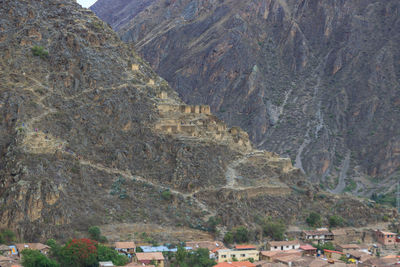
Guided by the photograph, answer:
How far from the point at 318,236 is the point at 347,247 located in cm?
421

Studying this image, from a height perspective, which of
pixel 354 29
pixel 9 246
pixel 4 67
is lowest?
pixel 9 246

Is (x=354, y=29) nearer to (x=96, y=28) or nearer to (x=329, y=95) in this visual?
(x=329, y=95)

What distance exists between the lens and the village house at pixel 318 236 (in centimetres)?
8294

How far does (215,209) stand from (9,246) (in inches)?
1043

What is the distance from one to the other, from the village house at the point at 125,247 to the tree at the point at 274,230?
63.0 ft

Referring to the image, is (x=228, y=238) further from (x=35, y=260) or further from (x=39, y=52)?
(x=39, y=52)

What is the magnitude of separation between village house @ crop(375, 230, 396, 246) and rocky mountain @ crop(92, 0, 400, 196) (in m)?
56.1

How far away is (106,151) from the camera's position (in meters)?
81.6

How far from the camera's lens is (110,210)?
75.1 meters

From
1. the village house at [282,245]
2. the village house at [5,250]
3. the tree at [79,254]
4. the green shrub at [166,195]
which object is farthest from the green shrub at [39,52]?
the village house at [282,245]

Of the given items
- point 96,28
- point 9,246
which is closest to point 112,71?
A: point 96,28

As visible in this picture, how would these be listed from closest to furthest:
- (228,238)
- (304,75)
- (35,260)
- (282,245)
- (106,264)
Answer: (35,260) < (106,264) < (228,238) < (282,245) < (304,75)

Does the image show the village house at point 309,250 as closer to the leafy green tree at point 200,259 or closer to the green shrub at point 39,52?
the leafy green tree at point 200,259

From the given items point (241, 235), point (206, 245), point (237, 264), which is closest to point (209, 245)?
point (206, 245)
